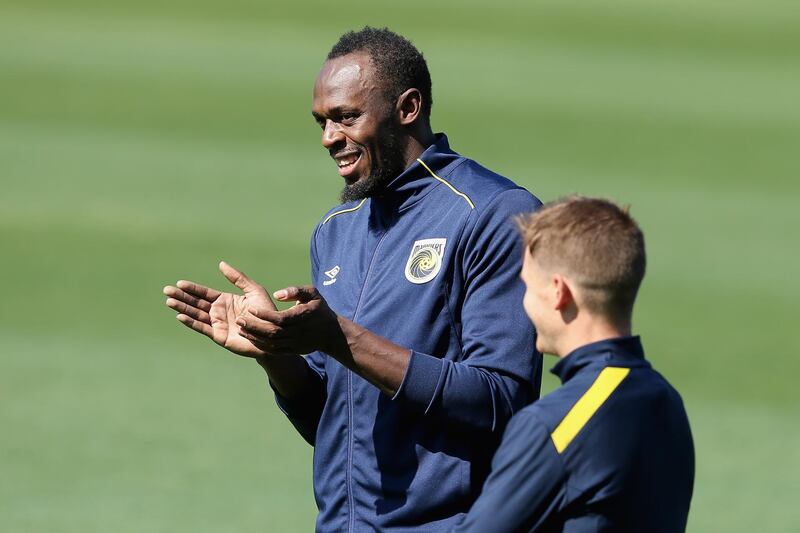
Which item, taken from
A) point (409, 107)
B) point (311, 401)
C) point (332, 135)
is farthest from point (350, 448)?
point (409, 107)

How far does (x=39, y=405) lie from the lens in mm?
7594

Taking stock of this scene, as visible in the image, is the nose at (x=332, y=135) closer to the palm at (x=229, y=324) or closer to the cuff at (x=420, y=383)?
the palm at (x=229, y=324)

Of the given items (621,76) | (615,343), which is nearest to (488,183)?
(615,343)

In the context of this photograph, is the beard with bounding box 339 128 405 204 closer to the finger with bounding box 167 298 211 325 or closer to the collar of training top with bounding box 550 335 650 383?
the finger with bounding box 167 298 211 325

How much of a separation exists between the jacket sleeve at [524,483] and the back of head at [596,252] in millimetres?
309

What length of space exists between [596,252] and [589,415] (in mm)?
344

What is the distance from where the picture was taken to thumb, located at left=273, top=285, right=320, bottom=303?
10.0 feet

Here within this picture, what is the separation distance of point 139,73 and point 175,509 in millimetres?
5406

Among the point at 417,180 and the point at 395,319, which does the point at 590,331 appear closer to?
the point at 395,319

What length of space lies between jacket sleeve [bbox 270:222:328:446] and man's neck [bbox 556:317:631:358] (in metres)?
1.16

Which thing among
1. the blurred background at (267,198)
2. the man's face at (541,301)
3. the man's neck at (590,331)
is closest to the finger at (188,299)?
the man's face at (541,301)

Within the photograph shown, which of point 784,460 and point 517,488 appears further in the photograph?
point 784,460

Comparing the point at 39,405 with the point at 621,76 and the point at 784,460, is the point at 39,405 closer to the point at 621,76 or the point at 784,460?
the point at 784,460

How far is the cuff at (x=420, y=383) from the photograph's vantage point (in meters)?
3.22
